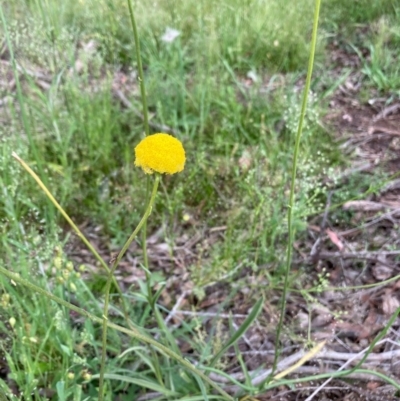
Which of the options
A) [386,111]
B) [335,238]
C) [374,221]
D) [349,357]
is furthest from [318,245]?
[386,111]

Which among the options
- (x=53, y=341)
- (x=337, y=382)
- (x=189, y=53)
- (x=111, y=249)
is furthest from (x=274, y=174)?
(x=189, y=53)

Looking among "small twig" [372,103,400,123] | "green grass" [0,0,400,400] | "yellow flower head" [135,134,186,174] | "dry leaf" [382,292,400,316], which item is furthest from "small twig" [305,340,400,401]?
"small twig" [372,103,400,123]

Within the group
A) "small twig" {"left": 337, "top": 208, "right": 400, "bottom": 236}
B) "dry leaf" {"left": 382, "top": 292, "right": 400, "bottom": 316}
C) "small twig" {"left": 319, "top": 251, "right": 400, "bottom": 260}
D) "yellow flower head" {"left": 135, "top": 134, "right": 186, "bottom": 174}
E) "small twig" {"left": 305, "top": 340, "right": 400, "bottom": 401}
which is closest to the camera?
"yellow flower head" {"left": 135, "top": 134, "right": 186, "bottom": 174}

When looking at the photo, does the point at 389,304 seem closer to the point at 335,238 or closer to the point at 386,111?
the point at 335,238

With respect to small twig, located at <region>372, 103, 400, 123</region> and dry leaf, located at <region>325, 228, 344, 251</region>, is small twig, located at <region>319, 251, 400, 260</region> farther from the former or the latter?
small twig, located at <region>372, 103, 400, 123</region>

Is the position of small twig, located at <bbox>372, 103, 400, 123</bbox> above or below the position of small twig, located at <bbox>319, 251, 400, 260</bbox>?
above

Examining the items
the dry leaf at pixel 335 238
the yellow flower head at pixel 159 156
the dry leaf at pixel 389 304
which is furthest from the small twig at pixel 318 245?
the yellow flower head at pixel 159 156
